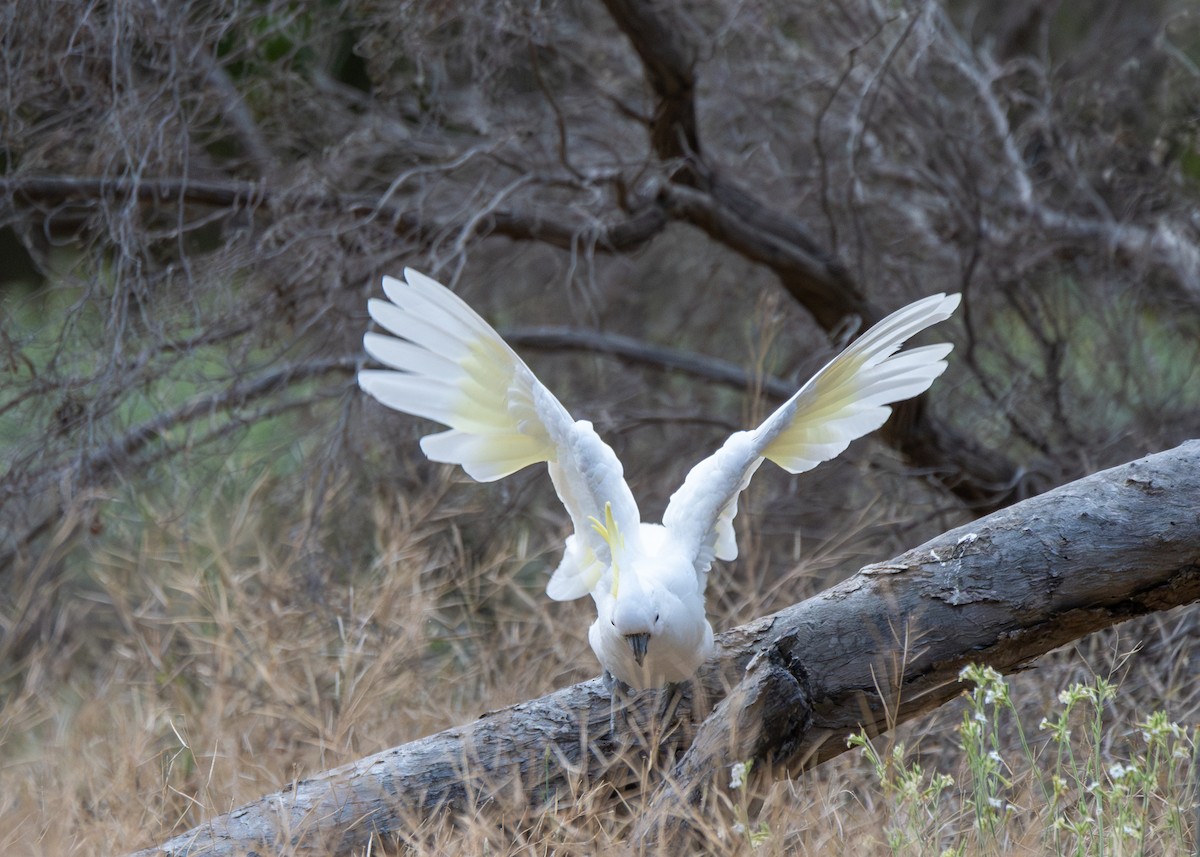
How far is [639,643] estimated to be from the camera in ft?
7.75

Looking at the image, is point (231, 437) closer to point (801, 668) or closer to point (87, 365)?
point (87, 365)

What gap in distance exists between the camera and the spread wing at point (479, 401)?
2.53 m

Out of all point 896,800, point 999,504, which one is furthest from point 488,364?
point 999,504

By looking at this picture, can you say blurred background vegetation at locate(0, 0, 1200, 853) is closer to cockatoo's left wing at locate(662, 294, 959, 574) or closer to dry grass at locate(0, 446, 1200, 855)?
dry grass at locate(0, 446, 1200, 855)

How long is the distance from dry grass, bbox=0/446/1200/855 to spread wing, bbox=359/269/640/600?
683 mm

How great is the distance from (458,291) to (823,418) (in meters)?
2.71

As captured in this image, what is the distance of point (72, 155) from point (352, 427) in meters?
1.36

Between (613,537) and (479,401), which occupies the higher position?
(479,401)

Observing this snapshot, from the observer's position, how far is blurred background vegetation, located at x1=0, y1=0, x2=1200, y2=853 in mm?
3574

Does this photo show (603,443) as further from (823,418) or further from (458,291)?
(458,291)

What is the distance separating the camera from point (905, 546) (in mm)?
4605

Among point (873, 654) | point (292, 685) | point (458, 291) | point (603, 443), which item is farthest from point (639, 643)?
point (458, 291)

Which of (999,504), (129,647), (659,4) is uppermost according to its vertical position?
(659,4)

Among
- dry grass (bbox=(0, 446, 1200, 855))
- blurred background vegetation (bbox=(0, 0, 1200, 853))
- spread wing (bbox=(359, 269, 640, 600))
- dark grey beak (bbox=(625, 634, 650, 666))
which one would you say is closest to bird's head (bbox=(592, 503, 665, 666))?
dark grey beak (bbox=(625, 634, 650, 666))
